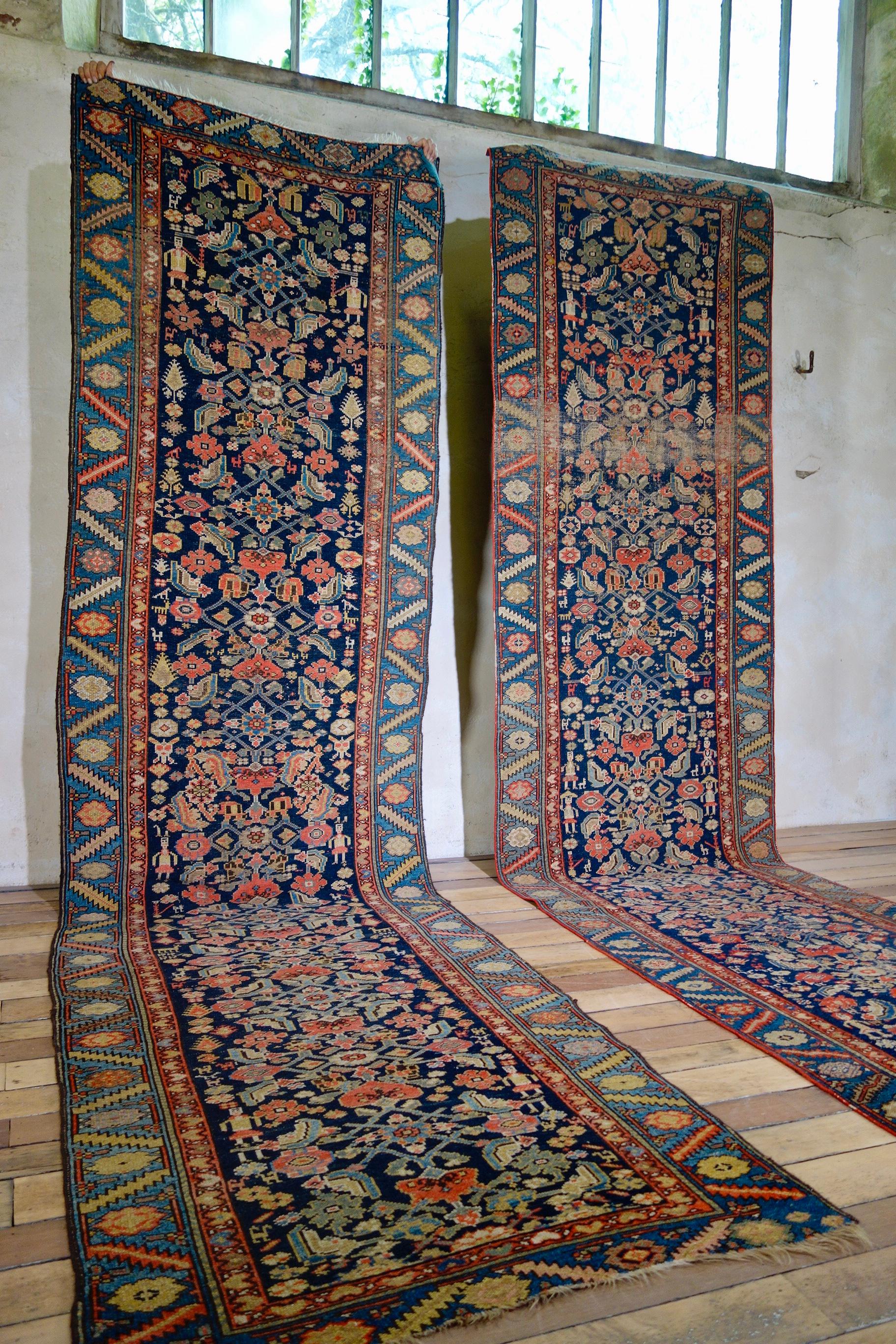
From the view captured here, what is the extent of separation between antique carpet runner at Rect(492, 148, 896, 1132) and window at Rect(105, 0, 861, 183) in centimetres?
64

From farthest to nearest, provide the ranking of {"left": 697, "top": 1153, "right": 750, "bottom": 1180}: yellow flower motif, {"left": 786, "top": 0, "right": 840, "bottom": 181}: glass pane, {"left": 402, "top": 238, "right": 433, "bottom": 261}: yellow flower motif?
{"left": 786, "top": 0, "right": 840, "bottom": 181}: glass pane, {"left": 402, "top": 238, "right": 433, "bottom": 261}: yellow flower motif, {"left": 697, "top": 1153, "right": 750, "bottom": 1180}: yellow flower motif

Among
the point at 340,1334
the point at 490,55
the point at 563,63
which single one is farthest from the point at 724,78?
the point at 340,1334

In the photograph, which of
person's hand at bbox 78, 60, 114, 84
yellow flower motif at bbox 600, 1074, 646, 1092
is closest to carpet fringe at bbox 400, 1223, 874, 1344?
yellow flower motif at bbox 600, 1074, 646, 1092

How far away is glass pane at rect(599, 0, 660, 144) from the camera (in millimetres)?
4594

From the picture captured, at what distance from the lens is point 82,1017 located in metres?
2.54

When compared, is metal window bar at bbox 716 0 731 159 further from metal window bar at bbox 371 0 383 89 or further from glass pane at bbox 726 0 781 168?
metal window bar at bbox 371 0 383 89

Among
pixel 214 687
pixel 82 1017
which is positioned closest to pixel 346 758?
pixel 214 687

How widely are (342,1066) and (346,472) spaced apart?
2.23m

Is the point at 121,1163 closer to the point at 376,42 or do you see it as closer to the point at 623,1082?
the point at 623,1082

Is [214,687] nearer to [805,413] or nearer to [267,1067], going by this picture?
[267,1067]

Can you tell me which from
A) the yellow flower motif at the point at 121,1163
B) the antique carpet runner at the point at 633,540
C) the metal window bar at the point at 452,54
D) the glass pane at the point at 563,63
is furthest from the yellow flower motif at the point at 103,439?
the glass pane at the point at 563,63

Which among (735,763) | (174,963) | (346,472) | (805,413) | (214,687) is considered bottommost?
(174,963)

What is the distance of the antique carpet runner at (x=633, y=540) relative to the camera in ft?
13.2

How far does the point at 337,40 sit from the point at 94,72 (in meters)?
1.22
